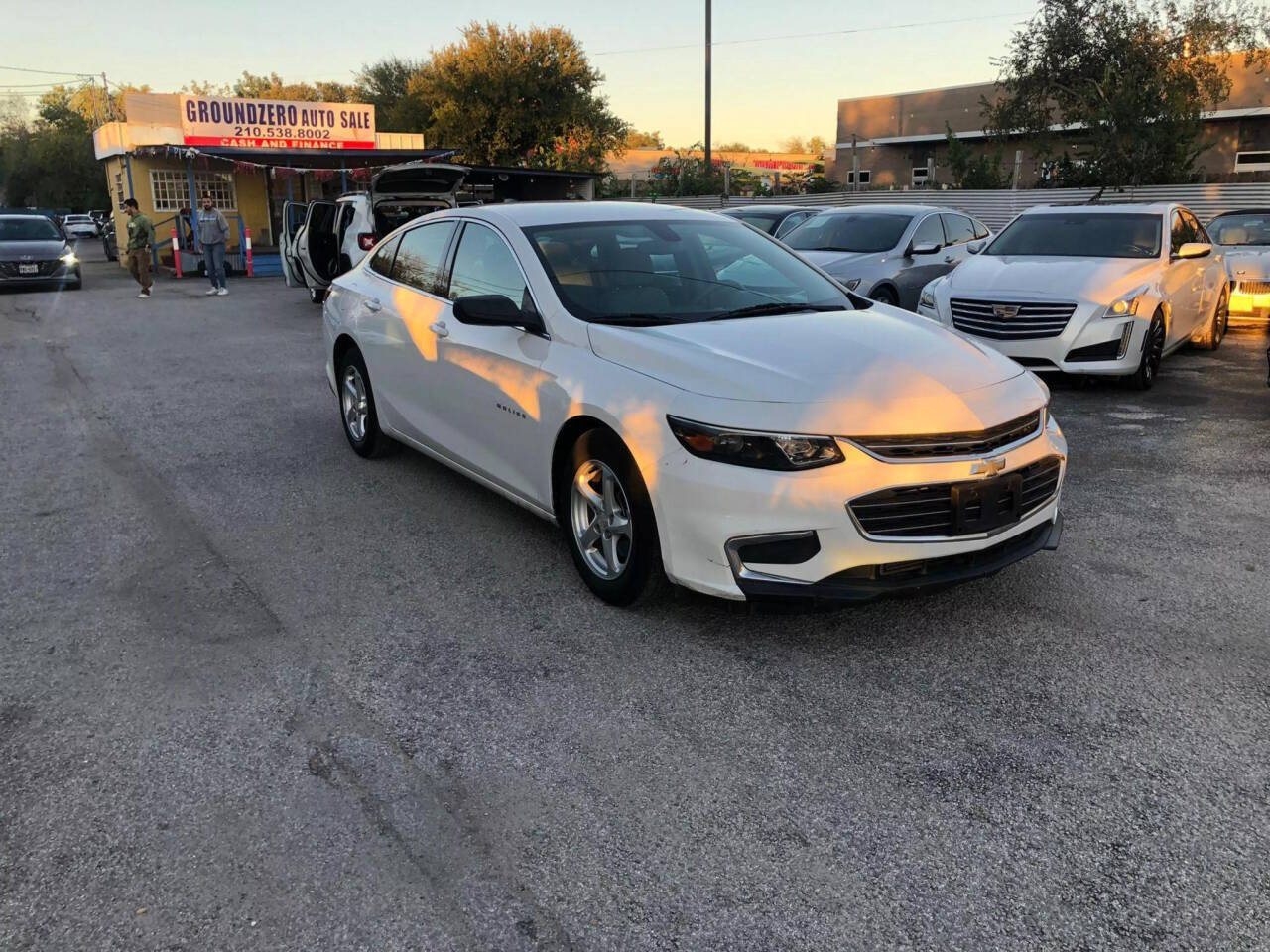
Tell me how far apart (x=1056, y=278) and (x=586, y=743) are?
23.8ft

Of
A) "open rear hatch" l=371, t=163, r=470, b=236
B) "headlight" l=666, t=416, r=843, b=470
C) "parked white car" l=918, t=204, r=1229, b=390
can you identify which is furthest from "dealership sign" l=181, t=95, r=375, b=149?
"headlight" l=666, t=416, r=843, b=470

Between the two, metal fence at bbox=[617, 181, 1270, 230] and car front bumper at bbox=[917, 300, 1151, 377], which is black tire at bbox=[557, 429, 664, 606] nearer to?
car front bumper at bbox=[917, 300, 1151, 377]

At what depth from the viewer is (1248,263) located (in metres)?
12.4

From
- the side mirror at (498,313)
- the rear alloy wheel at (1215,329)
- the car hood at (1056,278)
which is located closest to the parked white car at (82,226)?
the car hood at (1056,278)

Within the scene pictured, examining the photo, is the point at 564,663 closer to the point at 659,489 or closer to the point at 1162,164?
the point at 659,489

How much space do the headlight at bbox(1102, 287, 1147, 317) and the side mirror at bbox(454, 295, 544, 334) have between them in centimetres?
602

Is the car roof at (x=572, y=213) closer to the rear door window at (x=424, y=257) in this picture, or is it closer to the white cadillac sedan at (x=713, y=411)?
the white cadillac sedan at (x=713, y=411)

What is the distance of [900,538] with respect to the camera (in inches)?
138

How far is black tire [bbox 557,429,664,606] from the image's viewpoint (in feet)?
12.5

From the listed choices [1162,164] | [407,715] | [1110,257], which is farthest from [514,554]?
[1162,164]

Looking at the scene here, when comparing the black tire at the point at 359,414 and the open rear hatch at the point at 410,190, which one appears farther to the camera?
the open rear hatch at the point at 410,190

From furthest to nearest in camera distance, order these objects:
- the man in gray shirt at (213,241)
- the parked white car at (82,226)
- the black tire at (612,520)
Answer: the parked white car at (82,226), the man in gray shirt at (213,241), the black tire at (612,520)

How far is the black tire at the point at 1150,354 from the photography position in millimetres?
8789

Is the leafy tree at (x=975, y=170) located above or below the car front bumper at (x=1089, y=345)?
above
